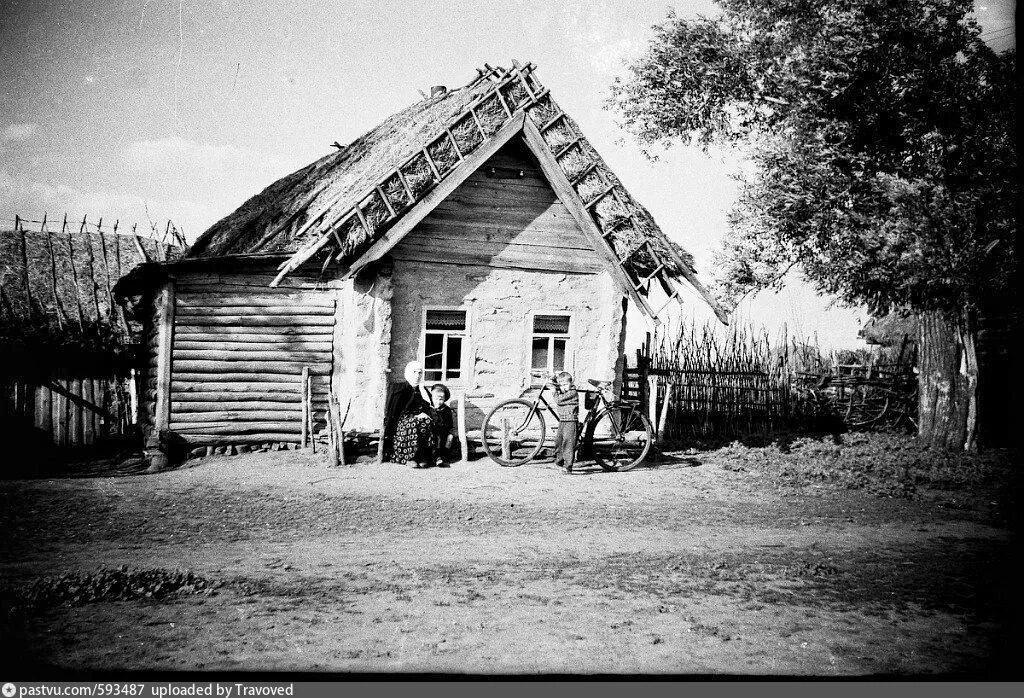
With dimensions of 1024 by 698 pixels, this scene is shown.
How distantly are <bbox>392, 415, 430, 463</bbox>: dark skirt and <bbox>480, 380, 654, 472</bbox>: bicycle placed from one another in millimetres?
922

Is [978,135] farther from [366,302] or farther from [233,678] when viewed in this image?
[233,678]

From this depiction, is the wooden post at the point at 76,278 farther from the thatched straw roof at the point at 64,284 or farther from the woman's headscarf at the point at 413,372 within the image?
the woman's headscarf at the point at 413,372

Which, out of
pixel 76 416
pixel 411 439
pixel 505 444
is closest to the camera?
pixel 411 439

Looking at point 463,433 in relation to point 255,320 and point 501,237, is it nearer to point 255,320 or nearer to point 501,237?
point 501,237

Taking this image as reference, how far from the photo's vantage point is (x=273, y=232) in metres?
12.6

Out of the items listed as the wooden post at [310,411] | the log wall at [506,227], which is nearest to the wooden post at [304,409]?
the wooden post at [310,411]

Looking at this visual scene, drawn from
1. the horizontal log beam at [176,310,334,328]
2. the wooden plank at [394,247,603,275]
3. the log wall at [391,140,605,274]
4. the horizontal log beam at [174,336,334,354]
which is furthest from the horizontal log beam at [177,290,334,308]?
the log wall at [391,140,605,274]

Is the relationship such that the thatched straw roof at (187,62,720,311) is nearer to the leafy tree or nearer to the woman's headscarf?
the leafy tree

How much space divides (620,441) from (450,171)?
5124mm

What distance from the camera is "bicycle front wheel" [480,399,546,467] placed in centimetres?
1033

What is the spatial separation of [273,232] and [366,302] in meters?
2.87

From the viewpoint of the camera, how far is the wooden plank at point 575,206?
11.2m

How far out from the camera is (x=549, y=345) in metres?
11.9

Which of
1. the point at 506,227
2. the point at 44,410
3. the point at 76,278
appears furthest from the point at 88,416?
the point at 506,227
